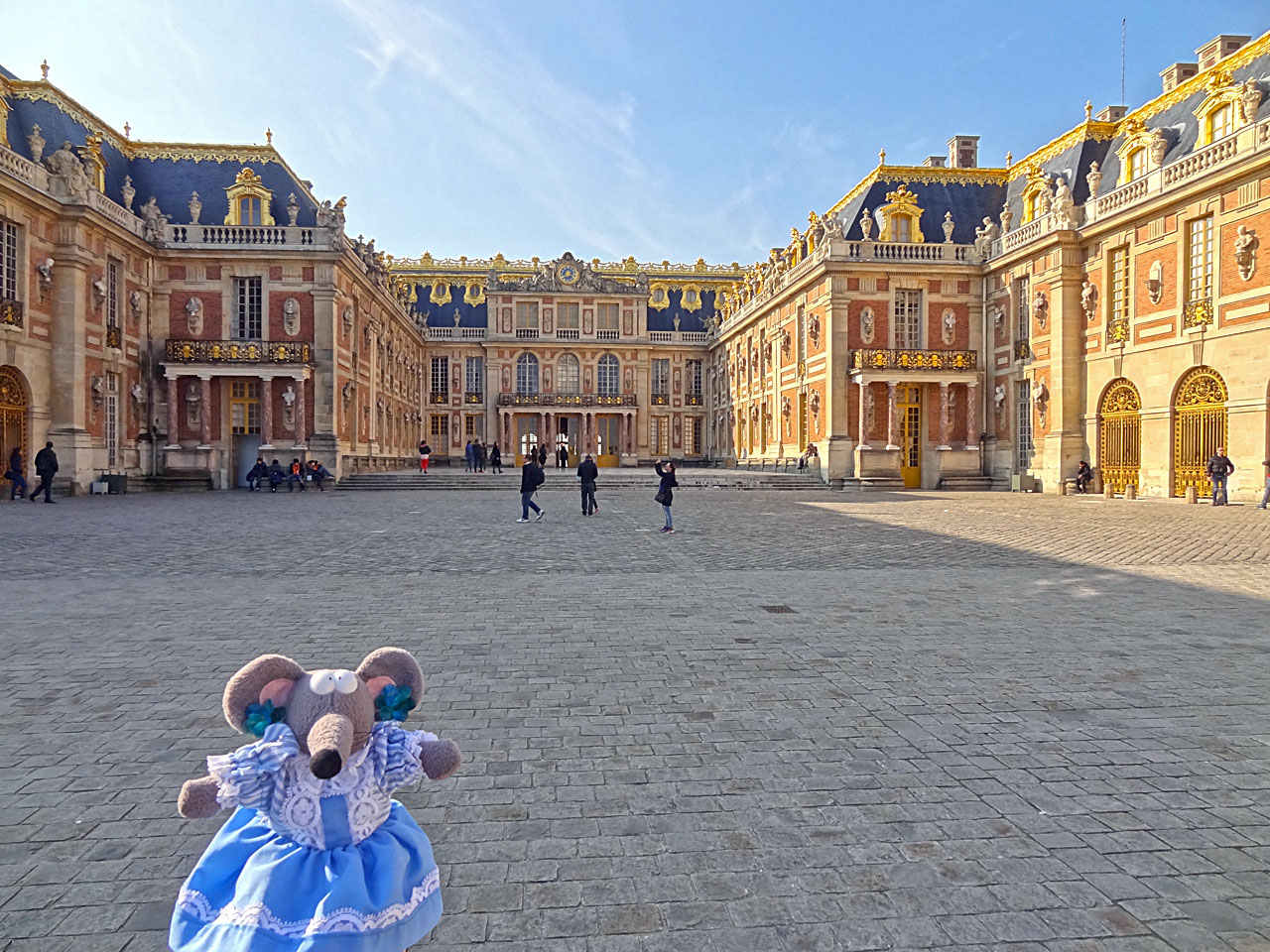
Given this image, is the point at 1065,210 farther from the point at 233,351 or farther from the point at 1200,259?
the point at 233,351

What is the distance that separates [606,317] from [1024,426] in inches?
1175

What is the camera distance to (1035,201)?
28.8 meters

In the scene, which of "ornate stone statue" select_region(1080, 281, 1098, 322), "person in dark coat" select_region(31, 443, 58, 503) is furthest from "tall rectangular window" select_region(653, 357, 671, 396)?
"person in dark coat" select_region(31, 443, 58, 503)

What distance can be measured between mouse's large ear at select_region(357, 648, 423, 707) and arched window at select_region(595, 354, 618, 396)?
50.4 metres

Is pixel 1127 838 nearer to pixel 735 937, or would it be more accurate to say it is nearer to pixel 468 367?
pixel 735 937

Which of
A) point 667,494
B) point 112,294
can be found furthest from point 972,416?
point 112,294

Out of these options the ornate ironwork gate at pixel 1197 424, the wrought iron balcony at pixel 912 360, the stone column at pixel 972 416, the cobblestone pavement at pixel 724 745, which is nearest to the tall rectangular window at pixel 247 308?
the cobblestone pavement at pixel 724 745

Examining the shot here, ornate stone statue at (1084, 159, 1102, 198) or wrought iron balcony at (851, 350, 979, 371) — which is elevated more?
ornate stone statue at (1084, 159, 1102, 198)

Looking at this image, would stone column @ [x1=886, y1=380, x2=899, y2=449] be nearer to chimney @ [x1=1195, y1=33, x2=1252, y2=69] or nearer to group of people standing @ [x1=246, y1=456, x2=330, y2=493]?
chimney @ [x1=1195, y1=33, x2=1252, y2=69]

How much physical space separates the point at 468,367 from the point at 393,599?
45.1m

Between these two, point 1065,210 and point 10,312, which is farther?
Answer: point 1065,210

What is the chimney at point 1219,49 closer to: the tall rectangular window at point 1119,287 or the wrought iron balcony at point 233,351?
the tall rectangular window at point 1119,287

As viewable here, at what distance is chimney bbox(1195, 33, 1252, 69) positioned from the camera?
938 inches

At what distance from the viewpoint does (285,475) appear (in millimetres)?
27062
